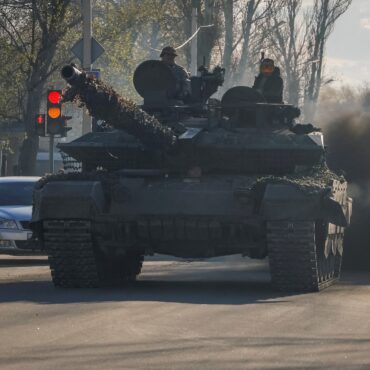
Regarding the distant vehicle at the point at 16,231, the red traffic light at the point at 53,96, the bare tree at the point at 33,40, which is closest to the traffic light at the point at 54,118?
the red traffic light at the point at 53,96

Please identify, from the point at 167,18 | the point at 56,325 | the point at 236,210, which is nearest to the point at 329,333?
the point at 56,325

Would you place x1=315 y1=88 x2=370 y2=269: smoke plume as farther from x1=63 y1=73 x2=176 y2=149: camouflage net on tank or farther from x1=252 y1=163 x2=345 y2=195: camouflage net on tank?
x1=63 y1=73 x2=176 y2=149: camouflage net on tank

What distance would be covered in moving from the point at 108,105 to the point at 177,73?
2.88 m

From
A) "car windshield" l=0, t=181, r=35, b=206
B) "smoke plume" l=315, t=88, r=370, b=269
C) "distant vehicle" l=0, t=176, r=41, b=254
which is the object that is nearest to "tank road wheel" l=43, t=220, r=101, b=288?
"distant vehicle" l=0, t=176, r=41, b=254

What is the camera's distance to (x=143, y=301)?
502 inches

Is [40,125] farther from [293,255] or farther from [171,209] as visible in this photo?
[293,255]

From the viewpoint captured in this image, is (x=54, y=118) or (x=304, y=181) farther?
(x=54, y=118)

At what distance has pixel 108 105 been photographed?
1379 cm

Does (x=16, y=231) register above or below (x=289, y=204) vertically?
below

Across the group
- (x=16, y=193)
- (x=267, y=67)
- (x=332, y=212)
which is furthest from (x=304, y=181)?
(x=16, y=193)

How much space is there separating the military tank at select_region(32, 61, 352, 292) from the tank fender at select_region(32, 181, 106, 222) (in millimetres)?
11

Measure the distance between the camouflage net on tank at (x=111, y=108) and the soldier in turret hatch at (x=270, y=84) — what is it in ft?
8.39

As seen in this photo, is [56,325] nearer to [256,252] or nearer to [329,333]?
[329,333]

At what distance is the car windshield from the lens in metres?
21.4
